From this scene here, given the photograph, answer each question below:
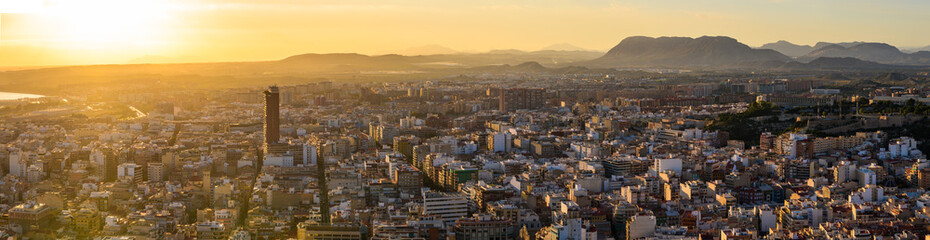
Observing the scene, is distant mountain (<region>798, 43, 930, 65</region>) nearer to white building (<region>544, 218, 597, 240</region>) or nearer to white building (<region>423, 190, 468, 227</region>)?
white building (<region>423, 190, 468, 227</region>)

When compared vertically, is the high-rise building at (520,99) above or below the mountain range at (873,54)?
below

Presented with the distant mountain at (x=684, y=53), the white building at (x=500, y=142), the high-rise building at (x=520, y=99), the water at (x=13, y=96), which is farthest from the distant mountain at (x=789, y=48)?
the white building at (x=500, y=142)

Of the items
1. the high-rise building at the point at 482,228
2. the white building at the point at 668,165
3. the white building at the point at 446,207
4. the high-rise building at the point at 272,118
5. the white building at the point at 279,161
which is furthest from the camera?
the high-rise building at the point at 272,118

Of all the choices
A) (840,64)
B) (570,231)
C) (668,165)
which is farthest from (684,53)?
(570,231)

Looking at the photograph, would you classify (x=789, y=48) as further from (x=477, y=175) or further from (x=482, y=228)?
(x=482, y=228)

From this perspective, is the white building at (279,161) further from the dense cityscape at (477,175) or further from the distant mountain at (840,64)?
the distant mountain at (840,64)
